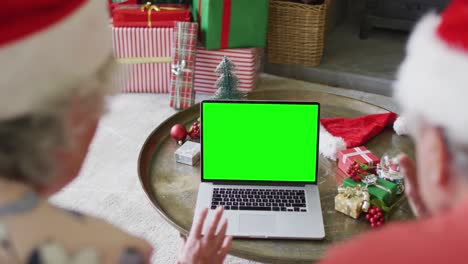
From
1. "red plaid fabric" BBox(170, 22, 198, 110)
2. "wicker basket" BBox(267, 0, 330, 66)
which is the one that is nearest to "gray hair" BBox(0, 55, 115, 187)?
"red plaid fabric" BBox(170, 22, 198, 110)

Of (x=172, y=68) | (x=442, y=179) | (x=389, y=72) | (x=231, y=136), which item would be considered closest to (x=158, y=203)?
(x=231, y=136)

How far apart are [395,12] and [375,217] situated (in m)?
2.28

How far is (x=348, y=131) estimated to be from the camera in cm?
179

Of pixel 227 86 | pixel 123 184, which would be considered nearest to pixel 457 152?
pixel 227 86

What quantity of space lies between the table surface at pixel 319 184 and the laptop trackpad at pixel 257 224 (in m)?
0.03

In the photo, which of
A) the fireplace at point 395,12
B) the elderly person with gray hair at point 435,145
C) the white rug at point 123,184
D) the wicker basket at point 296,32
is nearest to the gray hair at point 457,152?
the elderly person with gray hair at point 435,145

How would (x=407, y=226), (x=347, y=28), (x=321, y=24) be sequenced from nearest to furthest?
(x=407, y=226) < (x=321, y=24) < (x=347, y=28)

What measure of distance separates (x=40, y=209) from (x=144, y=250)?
14 centimetres

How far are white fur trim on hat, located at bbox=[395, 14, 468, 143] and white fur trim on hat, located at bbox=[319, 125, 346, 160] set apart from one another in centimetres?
95

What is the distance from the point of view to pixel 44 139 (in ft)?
2.03

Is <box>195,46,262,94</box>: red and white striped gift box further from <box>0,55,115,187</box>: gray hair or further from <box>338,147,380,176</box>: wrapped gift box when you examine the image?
<box>0,55,115,187</box>: gray hair

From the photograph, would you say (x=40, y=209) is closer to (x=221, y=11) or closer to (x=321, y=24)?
(x=221, y=11)

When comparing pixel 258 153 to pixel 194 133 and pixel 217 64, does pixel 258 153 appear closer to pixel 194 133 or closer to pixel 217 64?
pixel 194 133

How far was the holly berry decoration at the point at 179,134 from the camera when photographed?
5.82 ft
